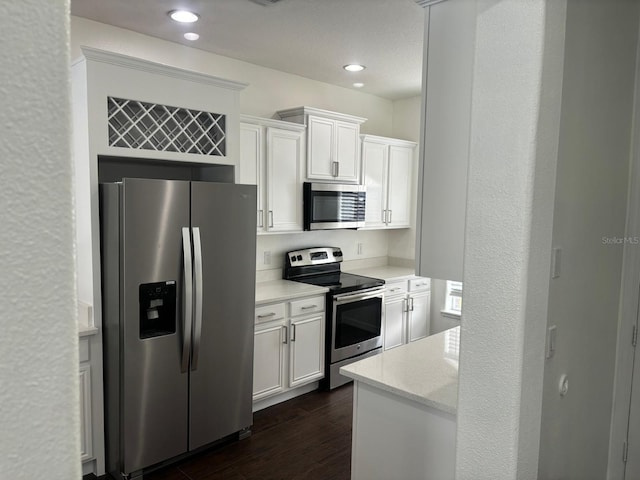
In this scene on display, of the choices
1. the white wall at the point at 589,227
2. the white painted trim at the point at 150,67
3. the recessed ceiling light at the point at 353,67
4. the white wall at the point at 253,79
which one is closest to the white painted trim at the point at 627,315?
the white wall at the point at 589,227

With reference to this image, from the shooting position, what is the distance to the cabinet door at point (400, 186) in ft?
16.4

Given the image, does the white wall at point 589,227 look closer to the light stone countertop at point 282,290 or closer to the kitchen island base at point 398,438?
the kitchen island base at point 398,438

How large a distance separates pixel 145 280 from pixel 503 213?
192cm

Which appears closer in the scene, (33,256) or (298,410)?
(33,256)

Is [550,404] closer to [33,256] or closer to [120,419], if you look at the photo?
[33,256]

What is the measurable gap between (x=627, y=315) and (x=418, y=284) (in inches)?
105

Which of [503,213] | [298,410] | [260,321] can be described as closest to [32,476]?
[503,213]

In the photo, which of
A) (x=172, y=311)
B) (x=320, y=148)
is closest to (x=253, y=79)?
(x=320, y=148)

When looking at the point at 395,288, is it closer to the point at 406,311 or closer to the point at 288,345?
the point at 406,311

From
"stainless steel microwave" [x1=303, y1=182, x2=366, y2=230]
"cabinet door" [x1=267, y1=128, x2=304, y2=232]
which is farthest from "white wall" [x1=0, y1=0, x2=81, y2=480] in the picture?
"stainless steel microwave" [x1=303, y1=182, x2=366, y2=230]

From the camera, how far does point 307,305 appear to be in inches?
151

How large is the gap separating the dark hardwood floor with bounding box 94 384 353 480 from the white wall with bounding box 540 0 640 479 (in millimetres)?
1418

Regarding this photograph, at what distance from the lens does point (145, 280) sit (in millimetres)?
2637

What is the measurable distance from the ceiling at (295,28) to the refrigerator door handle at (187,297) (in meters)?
1.30
